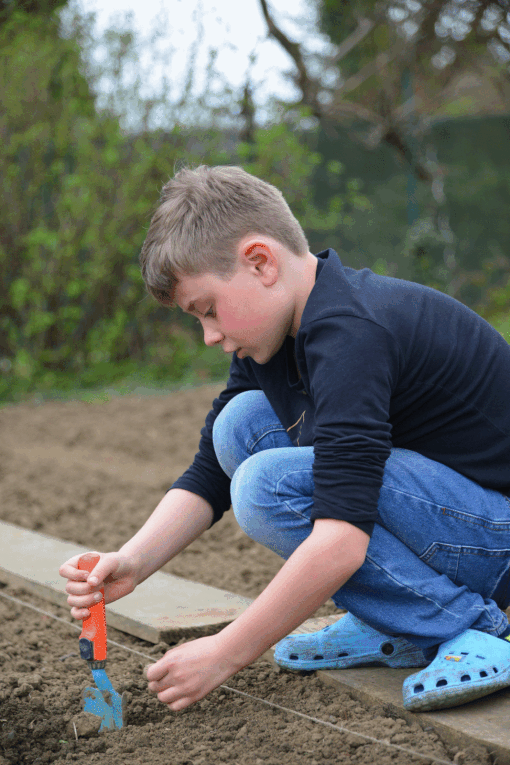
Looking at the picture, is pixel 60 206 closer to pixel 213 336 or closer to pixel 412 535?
pixel 213 336

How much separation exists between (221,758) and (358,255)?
737 cm

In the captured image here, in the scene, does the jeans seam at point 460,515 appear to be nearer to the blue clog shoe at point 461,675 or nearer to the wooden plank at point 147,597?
the blue clog shoe at point 461,675

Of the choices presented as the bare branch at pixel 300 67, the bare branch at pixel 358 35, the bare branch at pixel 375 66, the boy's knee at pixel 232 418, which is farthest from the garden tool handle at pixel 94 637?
the bare branch at pixel 375 66

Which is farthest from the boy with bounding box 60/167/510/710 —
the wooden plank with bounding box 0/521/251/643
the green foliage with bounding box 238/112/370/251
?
the green foliage with bounding box 238/112/370/251

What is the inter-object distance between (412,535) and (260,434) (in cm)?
43

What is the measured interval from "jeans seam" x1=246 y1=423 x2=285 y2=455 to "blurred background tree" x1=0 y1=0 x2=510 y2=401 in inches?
188

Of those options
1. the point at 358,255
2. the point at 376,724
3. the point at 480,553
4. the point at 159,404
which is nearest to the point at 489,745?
the point at 376,724

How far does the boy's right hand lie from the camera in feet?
4.68

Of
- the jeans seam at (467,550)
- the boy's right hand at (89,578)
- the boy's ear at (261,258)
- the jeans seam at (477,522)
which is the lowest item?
the boy's right hand at (89,578)

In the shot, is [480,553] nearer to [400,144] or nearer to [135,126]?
[135,126]

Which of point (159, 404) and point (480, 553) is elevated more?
point (480, 553)

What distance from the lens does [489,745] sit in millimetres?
1243

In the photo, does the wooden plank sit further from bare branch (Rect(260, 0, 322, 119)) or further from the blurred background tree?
bare branch (Rect(260, 0, 322, 119))

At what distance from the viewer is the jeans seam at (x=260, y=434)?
Answer: 1.70 meters
